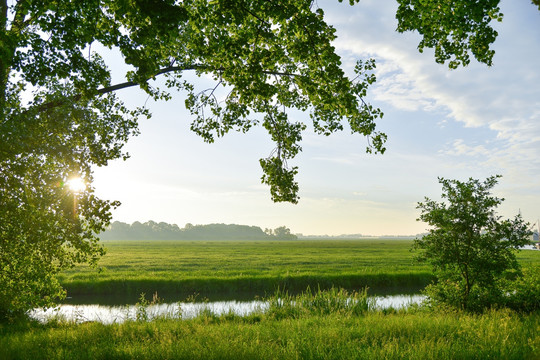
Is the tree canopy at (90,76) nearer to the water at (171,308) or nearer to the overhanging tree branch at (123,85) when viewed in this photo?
the overhanging tree branch at (123,85)

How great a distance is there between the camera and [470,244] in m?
12.8

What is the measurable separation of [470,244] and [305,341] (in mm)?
7803

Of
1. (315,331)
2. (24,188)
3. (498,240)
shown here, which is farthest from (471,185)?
(24,188)

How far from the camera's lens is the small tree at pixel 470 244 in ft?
40.9

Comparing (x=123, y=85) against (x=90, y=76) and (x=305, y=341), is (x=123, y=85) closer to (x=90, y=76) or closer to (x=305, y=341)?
(x=90, y=76)

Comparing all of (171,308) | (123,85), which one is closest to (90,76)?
(123,85)

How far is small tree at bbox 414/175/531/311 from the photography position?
12461mm

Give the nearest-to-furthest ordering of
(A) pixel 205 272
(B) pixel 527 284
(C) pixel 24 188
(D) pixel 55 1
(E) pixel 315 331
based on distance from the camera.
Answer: (D) pixel 55 1
(C) pixel 24 188
(E) pixel 315 331
(B) pixel 527 284
(A) pixel 205 272

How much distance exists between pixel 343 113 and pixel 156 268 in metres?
29.4

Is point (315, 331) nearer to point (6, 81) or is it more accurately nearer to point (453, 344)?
point (453, 344)

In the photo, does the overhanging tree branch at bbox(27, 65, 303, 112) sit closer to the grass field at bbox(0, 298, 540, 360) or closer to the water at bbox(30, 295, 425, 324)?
the grass field at bbox(0, 298, 540, 360)

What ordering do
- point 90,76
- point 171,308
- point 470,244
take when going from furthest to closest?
point 171,308
point 470,244
point 90,76

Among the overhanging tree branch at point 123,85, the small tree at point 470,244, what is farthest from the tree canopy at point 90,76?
the small tree at point 470,244

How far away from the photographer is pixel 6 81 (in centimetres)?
954
